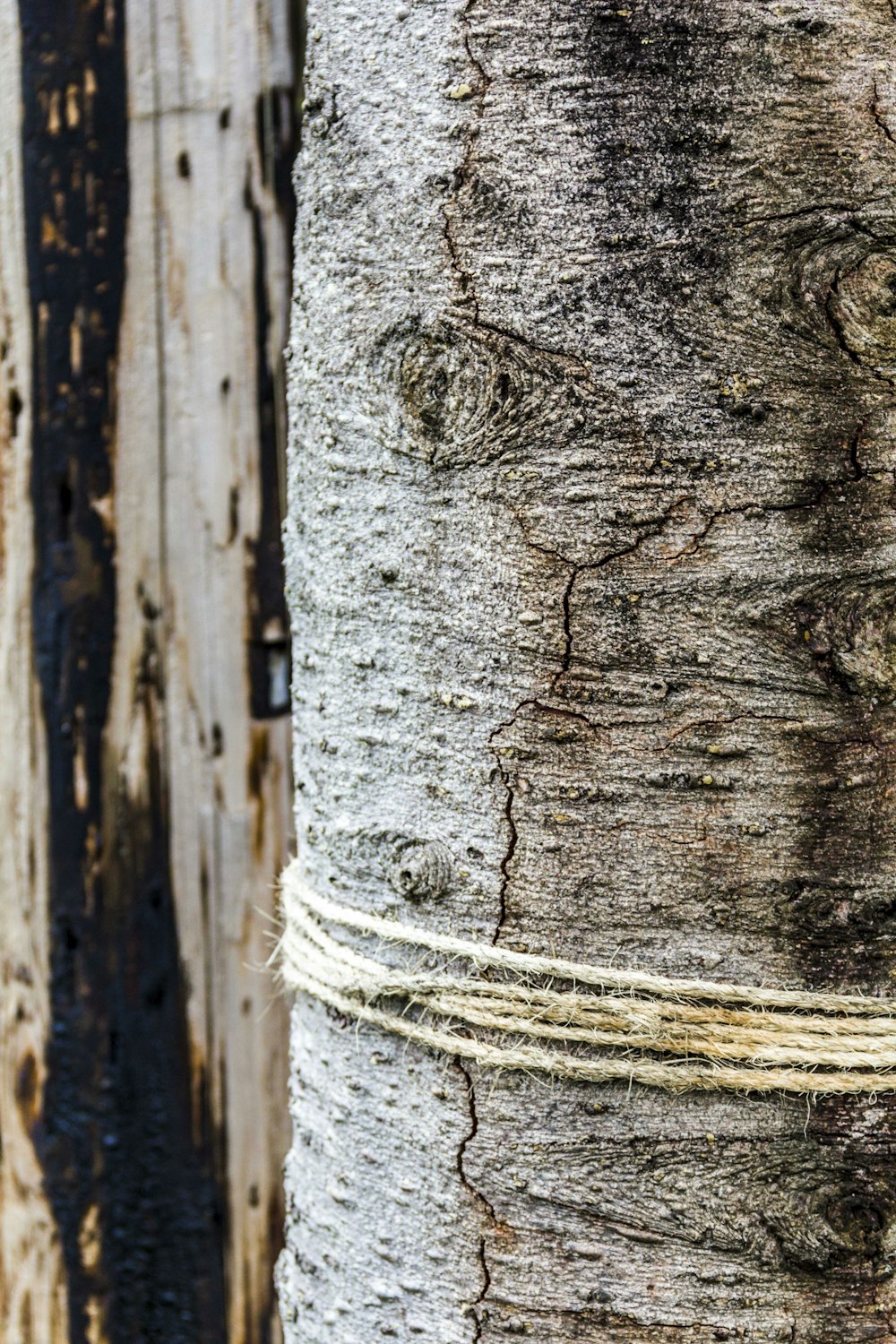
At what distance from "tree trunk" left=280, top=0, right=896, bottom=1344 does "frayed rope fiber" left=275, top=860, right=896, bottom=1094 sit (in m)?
0.02

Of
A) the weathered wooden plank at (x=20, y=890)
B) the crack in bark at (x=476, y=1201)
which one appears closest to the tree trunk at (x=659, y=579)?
the crack in bark at (x=476, y=1201)

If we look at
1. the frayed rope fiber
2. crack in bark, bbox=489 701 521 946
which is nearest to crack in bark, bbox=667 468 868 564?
crack in bark, bbox=489 701 521 946

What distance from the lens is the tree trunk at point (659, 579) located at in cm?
60

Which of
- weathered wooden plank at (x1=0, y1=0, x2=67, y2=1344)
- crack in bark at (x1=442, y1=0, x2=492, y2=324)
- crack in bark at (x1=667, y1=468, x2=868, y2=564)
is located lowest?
weathered wooden plank at (x1=0, y1=0, x2=67, y2=1344)

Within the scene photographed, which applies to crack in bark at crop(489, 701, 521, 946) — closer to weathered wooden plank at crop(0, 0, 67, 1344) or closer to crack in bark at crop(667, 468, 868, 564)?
crack in bark at crop(667, 468, 868, 564)

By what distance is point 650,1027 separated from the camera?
0.59 metres

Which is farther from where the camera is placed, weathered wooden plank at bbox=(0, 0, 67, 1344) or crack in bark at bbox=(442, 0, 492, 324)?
weathered wooden plank at bbox=(0, 0, 67, 1344)

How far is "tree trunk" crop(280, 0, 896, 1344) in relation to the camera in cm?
60

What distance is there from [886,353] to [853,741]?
0.23 m

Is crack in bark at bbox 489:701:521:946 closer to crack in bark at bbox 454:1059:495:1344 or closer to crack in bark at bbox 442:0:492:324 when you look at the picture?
crack in bark at bbox 454:1059:495:1344

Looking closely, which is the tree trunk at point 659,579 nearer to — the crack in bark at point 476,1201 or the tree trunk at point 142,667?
the crack in bark at point 476,1201

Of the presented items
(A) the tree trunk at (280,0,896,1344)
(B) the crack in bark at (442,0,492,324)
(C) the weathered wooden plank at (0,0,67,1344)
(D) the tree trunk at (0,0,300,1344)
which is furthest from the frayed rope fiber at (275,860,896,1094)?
(C) the weathered wooden plank at (0,0,67,1344)

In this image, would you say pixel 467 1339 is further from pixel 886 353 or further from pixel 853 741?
pixel 886 353

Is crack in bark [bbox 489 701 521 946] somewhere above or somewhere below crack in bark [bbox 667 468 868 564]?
below
